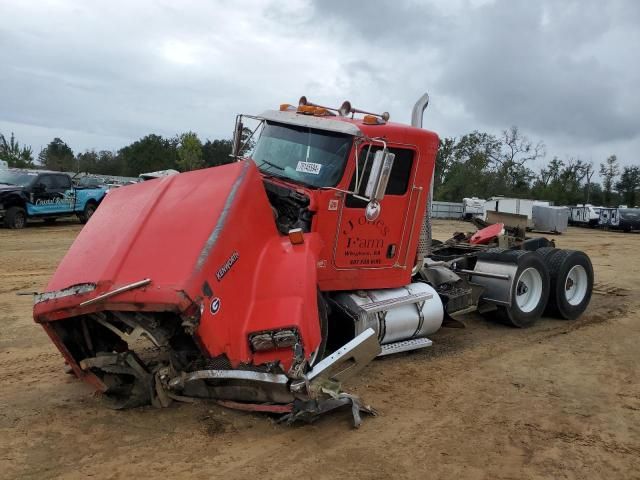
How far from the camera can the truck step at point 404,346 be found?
5.65m

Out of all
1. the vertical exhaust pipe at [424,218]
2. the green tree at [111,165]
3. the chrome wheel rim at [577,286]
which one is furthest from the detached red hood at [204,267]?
the green tree at [111,165]

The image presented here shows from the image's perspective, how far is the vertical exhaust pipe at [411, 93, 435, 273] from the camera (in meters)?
6.31

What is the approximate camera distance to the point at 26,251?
13539mm

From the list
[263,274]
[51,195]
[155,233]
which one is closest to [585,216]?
[51,195]

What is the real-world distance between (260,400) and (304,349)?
0.51m

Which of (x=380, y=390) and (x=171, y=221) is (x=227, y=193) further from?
(x=380, y=390)

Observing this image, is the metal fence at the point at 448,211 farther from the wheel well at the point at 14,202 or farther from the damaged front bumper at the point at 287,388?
the damaged front bumper at the point at 287,388

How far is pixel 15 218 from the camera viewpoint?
1764 cm

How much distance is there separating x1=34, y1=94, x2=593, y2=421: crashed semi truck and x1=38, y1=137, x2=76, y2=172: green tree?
45.4 meters

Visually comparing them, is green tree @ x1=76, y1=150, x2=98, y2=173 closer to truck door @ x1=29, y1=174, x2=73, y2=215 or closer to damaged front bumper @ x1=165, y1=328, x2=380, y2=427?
truck door @ x1=29, y1=174, x2=73, y2=215

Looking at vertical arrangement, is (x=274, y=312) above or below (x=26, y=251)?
above

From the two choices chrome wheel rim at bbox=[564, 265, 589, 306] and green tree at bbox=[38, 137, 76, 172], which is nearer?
chrome wheel rim at bbox=[564, 265, 589, 306]

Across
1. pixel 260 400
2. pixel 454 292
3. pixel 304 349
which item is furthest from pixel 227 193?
pixel 454 292

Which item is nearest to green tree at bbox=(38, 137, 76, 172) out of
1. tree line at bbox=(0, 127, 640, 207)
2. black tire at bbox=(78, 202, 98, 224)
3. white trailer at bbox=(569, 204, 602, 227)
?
tree line at bbox=(0, 127, 640, 207)
